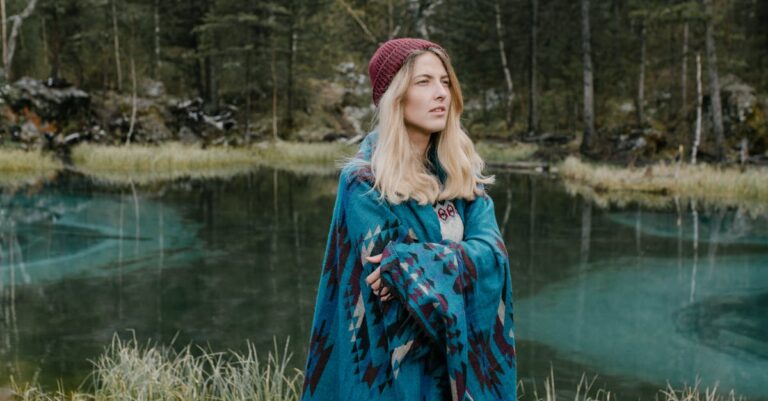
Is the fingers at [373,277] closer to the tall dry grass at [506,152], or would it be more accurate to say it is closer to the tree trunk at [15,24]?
the tall dry grass at [506,152]

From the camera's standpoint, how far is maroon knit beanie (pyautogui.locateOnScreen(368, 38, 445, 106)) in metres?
2.28

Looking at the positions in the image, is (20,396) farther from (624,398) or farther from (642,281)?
(642,281)

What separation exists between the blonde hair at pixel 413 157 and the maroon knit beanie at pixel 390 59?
0.05 feet

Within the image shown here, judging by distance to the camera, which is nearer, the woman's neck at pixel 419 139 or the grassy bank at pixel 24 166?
the woman's neck at pixel 419 139

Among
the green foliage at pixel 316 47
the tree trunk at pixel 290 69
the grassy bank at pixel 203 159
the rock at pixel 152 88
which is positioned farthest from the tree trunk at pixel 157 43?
the grassy bank at pixel 203 159

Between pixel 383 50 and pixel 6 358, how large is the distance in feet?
15.2

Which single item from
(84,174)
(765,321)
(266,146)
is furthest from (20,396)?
(266,146)

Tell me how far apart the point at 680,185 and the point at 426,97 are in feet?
47.8

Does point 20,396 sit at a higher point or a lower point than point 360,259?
lower

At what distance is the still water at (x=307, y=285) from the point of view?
19.4 ft

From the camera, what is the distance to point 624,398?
5.16 meters

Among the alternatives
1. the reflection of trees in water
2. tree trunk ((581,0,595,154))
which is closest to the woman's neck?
the reflection of trees in water

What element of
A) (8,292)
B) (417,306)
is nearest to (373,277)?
(417,306)

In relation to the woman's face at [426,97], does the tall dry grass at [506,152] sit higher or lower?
lower
